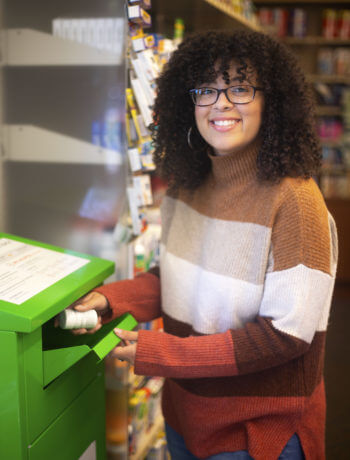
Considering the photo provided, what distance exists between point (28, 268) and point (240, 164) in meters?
0.59

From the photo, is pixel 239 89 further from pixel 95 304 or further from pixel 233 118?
pixel 95 304

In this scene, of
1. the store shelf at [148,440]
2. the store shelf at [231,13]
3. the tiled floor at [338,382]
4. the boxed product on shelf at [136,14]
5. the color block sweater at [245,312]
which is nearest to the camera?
the color block sweater at [245,312]

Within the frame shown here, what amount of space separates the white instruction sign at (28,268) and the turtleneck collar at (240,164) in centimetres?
45

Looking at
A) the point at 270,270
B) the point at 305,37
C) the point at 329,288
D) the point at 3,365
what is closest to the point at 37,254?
the point at 3,365

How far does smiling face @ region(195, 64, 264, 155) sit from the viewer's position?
1.23 meters

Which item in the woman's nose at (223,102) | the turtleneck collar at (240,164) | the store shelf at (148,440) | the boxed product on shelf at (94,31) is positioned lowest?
the store shelf at (148,440)

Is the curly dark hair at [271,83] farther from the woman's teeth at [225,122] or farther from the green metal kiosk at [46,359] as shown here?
the green metal kiosk at [46,359]

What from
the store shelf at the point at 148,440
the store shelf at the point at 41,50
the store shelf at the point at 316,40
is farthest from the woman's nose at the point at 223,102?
the store shelf at the point at 316,40

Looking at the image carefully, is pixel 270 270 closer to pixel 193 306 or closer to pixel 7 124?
pixel 193 306

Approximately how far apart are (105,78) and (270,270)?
99 centimetres

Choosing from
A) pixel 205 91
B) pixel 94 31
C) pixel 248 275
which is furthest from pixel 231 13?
pixel 248 275

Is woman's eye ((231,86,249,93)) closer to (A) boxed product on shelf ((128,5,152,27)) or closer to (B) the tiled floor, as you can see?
(A) boxed product on shelf ((128,5,152,27))

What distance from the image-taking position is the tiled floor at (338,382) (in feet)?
8.66

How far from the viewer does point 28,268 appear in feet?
3.81
